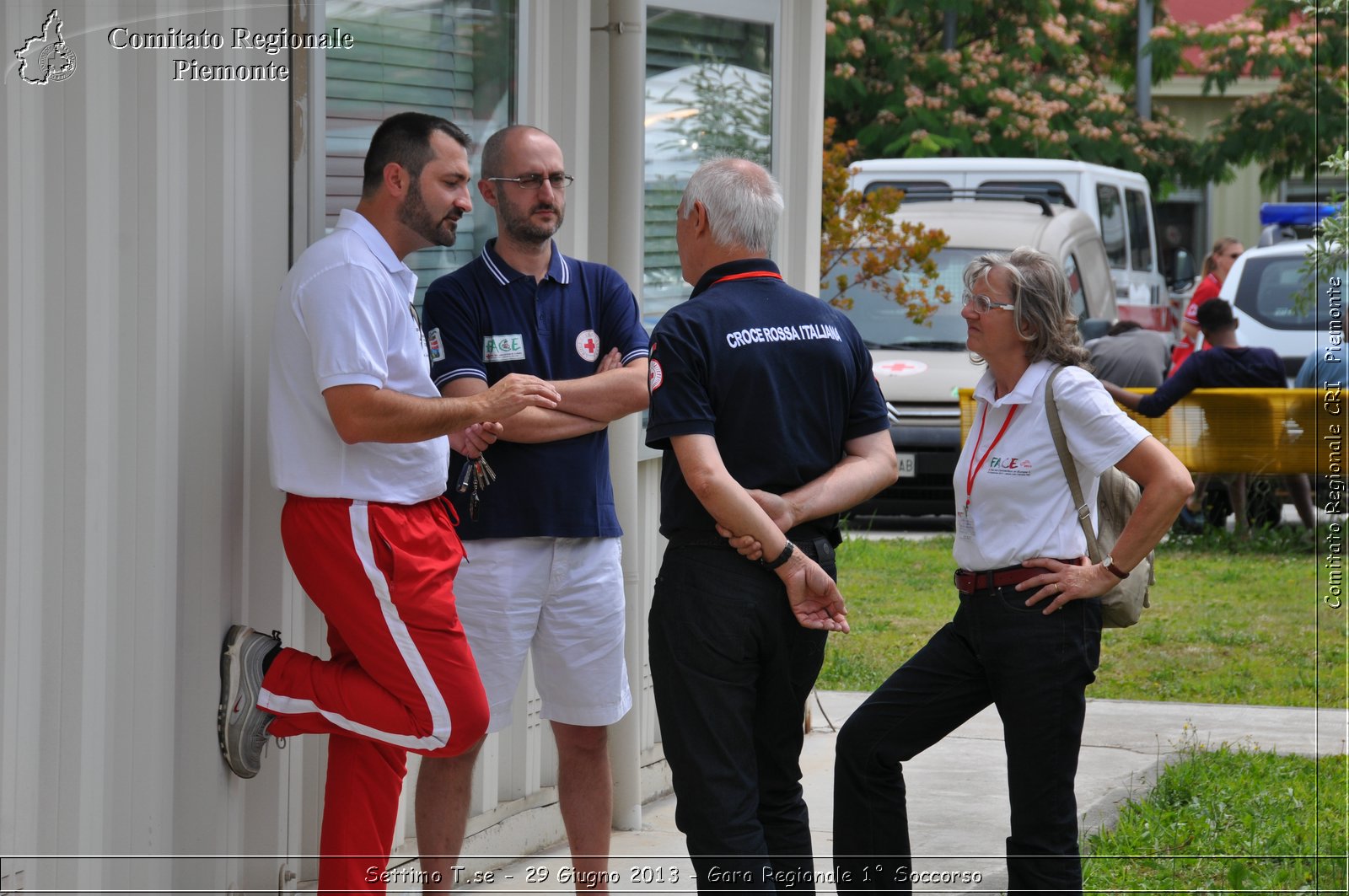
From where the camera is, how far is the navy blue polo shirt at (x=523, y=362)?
4543mm

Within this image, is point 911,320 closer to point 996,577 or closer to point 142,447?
point 996,577

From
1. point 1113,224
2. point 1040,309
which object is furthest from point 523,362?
point 1113,224

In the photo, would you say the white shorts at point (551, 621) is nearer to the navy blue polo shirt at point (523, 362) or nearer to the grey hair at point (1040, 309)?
the navy blue polo shirt at point (523, 362)

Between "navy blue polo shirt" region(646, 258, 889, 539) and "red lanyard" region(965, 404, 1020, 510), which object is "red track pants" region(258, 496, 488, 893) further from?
"red lanyard" region(965, 404, 1020, 510)

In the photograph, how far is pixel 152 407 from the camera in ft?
12.7

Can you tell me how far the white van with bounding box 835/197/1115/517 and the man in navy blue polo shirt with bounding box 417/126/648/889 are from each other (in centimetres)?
798

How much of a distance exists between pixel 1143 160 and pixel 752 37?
17.6 m

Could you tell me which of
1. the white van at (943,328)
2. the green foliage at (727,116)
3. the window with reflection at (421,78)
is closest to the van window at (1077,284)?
the white van at (943,328)

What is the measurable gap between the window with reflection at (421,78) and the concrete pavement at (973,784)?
2017mm

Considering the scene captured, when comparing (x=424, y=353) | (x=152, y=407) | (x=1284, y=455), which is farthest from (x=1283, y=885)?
(x=1284, y=455)

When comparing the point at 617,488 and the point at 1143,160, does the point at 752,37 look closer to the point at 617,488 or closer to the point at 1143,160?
the point at 617,488

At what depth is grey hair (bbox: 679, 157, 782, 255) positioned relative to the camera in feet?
13.1

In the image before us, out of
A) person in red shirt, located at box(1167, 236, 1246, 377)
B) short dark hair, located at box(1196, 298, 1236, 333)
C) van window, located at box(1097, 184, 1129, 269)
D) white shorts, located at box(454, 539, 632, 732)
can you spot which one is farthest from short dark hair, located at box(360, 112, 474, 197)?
van window, located at box(1097, 184, 1129, 269)

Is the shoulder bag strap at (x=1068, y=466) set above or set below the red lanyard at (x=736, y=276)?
below
